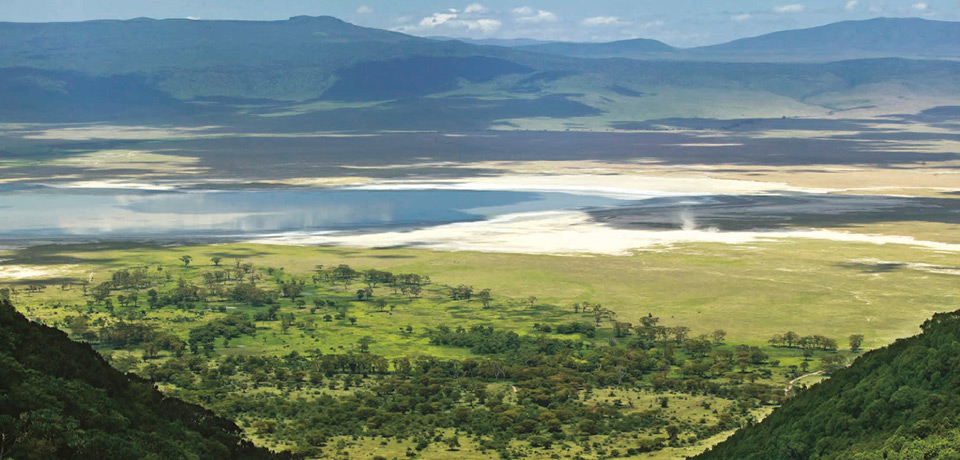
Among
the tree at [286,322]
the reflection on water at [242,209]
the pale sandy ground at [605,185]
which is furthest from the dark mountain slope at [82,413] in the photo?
the pale sandy ground at [605,185]

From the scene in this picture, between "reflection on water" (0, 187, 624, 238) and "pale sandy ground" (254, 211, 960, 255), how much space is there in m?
7.06

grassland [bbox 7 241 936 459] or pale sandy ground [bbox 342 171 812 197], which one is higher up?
pale sandy ground [bbox 342 171 812 197]

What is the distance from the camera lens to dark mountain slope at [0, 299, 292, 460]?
955 inches

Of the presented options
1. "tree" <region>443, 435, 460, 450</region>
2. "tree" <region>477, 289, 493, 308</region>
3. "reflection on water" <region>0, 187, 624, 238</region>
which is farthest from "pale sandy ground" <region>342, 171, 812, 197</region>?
"tree" <region>443, 435, 460, 450</region>

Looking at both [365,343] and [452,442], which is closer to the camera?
[452,442]

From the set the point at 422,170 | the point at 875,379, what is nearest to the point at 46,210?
the point at 422,170

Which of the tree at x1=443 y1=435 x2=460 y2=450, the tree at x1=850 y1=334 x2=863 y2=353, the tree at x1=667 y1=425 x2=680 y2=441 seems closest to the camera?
the tree at x1=443 y1=435 x2=460 y2=450

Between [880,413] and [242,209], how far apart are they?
376 feet

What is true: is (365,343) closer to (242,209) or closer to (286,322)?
(286,322)

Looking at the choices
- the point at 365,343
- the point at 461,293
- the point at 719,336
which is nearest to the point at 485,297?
the point at 461,293

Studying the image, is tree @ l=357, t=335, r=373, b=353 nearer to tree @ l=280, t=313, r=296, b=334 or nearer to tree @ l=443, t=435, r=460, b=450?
tree @ l=280, t=313, r=296, b=334

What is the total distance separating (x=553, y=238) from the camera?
11312 cm

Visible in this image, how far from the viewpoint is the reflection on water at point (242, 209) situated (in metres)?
122

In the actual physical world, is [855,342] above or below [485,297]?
below
